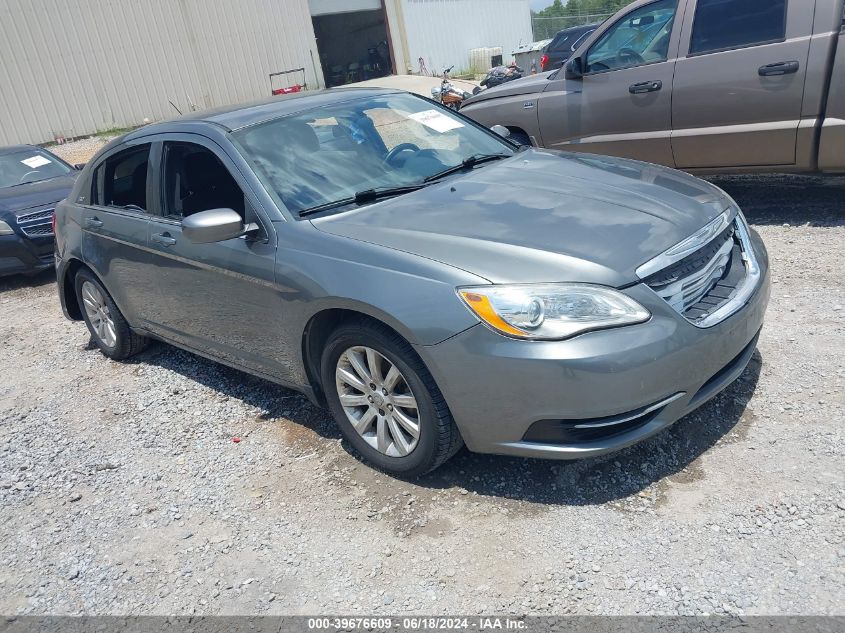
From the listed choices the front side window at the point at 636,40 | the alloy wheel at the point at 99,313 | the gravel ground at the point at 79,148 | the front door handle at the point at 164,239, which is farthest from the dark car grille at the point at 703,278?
the gravel ground at the point at 79,148

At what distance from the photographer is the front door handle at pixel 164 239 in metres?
4.21

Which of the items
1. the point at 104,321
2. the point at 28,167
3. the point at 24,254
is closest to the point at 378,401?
the point at 104,321

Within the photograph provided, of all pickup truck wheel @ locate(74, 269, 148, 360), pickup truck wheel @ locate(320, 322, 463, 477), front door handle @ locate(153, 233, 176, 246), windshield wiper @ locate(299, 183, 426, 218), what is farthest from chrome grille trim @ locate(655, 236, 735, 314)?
pickup truck wheel @ locate(74, 269, 148, 360)

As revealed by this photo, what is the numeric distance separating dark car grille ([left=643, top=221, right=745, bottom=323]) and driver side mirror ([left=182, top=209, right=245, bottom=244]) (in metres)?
1.91

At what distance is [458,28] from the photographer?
28391mm

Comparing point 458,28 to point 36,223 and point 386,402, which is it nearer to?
point 36,223

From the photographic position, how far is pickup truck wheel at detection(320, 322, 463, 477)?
10.1ft

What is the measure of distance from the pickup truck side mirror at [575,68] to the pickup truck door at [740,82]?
0.92 meters

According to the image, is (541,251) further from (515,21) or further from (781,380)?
(515,21)

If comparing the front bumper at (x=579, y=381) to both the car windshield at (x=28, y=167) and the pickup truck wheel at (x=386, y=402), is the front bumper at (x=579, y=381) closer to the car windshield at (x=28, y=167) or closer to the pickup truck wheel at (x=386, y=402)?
the pickup truck wheel at (x=386, y=402)

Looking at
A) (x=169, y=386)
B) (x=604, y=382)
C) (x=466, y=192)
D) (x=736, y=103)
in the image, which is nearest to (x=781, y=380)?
(x=604, y=382)

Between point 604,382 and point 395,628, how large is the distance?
1.16m

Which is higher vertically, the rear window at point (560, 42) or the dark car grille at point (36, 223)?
the rear window at point (560, 42)

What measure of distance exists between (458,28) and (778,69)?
2452 centimetres
